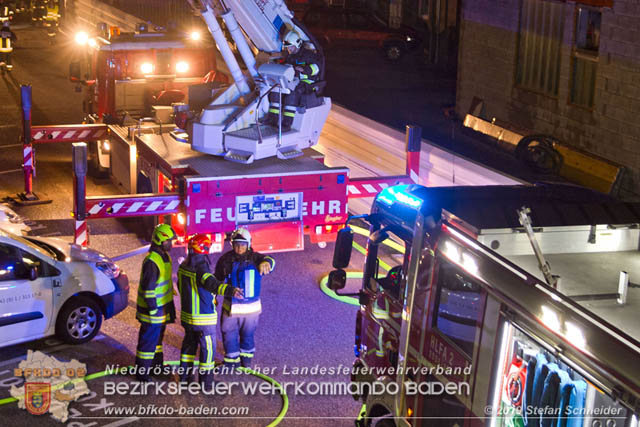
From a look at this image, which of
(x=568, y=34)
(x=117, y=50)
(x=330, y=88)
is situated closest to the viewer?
(x=117, y=50)

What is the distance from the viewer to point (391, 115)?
2367 centimetres

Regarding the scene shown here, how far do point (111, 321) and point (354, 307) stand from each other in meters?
2.81

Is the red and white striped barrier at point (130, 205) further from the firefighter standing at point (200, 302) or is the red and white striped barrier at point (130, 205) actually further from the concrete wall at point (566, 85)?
the concrete wall at point (566, 85)

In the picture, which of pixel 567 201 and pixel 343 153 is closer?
pixel 567 201

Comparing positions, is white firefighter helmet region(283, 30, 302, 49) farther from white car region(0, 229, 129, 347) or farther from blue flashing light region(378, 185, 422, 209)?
blue flashing light region(378, 185, 422, 209)

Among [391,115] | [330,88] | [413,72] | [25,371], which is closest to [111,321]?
[25,371]

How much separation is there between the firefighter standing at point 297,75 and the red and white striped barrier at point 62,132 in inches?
146

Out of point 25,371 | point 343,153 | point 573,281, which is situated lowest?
point 25,371

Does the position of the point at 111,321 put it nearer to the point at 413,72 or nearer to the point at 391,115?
the point at 391,115

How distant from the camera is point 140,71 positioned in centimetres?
1448

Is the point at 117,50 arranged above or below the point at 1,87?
above

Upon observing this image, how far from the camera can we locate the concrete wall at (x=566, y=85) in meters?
16.2

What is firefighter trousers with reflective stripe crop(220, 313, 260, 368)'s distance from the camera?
8758 mm

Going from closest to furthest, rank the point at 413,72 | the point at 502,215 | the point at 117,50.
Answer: the point at 502,215, the point at 117,50, the point at 413,72
